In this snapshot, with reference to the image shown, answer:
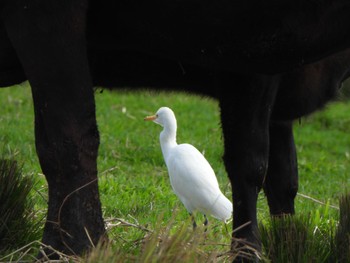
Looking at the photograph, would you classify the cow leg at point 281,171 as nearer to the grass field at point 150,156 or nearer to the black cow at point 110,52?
the grass field at point 150,156

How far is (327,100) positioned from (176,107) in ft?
16.5

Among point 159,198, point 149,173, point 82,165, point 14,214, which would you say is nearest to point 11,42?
point 82,165

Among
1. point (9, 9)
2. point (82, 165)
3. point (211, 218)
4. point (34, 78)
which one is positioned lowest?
point (211, 218)

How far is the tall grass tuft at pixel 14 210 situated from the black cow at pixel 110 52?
0.44 m

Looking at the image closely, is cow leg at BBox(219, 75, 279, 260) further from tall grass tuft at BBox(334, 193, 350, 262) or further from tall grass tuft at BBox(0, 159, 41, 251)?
tall grass tuft at BBox(0, 159, 41, 251)

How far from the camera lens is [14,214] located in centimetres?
500

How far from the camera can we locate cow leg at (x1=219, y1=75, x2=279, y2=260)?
521cm

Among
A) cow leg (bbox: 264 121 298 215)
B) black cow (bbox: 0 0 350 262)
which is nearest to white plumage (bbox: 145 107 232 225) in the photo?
cow leg (bbox: 264 121 298 215)

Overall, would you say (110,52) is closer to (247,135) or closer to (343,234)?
(247,135)

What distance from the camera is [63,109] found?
4.40m

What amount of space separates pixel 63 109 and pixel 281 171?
235 cm

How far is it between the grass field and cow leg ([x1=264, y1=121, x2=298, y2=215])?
0.37 feet

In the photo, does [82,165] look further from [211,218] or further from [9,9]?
[211,218]

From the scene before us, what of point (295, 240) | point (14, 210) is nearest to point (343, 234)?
point (295, 240)
